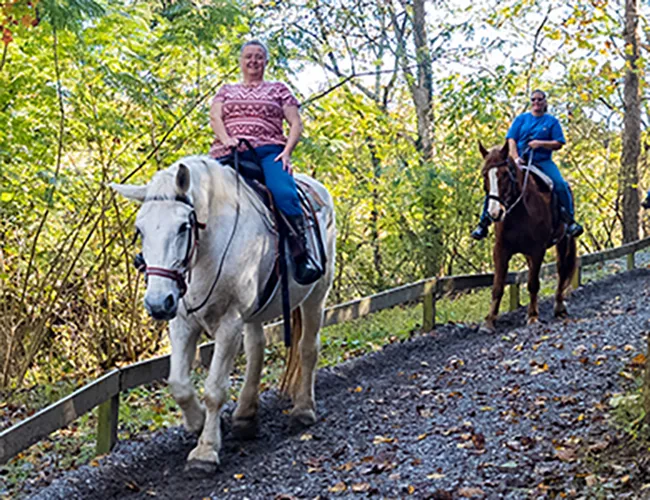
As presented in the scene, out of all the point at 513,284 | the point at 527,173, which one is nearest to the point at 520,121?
the point at 527,173

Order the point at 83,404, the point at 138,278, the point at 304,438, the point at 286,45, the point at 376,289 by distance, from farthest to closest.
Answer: the point at 376,289, the point at 286,45, the point at 138,278, the point at 304,438, the point at 83,404

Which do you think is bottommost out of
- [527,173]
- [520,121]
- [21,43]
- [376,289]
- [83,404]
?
[376,289]

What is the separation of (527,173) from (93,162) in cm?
553

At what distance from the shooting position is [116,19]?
8.52 metres

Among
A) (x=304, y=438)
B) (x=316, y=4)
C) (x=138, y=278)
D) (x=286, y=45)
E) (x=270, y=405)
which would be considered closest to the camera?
(x=304, y=438)

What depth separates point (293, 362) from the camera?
23.4 feet

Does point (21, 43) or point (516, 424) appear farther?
point (21, 43)

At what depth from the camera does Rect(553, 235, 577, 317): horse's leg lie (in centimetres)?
1119

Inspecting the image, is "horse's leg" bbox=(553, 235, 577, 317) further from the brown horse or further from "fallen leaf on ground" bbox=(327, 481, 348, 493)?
"fallen leaf on ground" bbox=(327, 481, 348, 493)

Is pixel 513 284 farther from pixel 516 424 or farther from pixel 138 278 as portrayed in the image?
pixel 516 424

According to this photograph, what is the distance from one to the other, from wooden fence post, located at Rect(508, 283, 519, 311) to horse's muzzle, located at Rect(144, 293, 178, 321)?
832 centimetres

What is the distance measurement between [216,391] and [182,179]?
1516mm

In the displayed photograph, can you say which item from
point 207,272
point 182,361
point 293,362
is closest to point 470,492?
point 182,361

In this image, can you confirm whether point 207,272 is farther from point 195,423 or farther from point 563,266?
point 563,266
